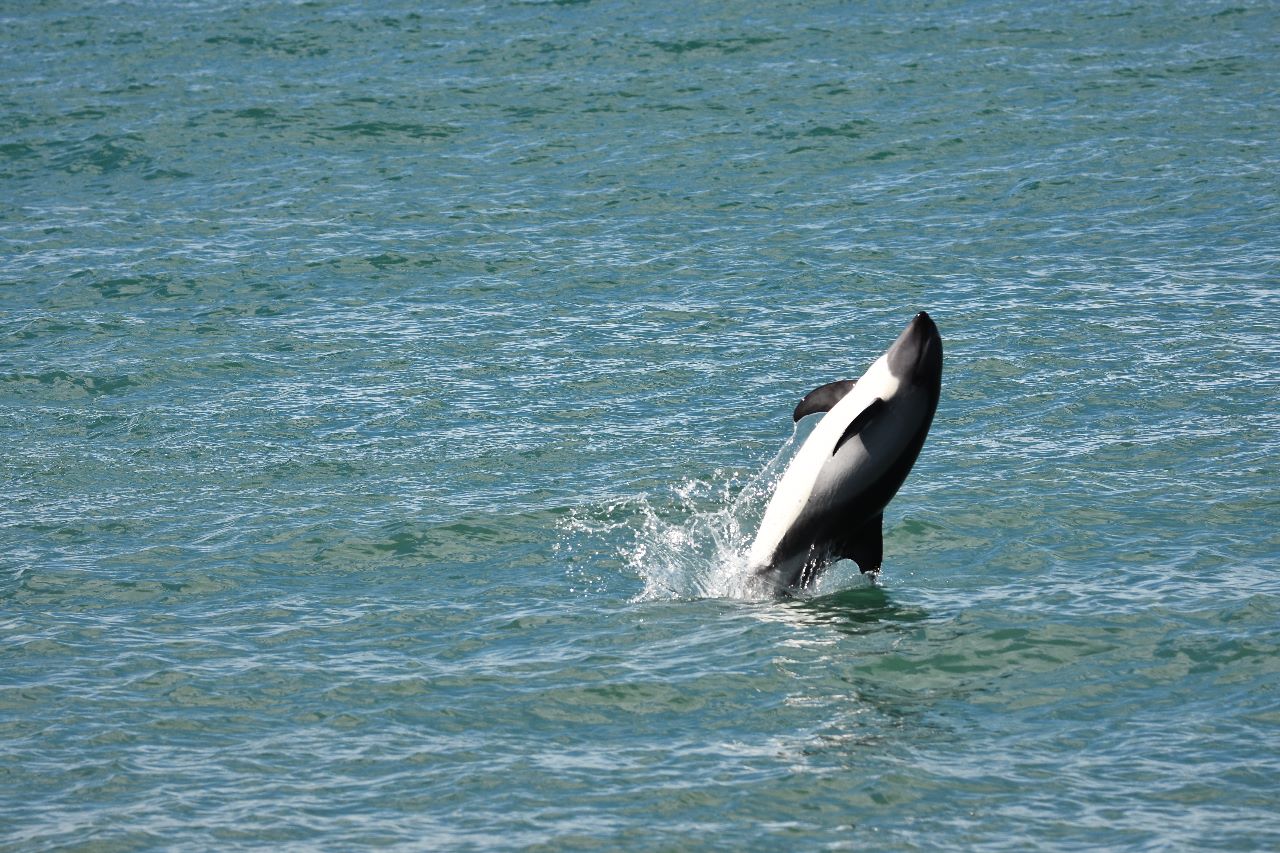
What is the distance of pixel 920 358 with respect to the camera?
13141 mm

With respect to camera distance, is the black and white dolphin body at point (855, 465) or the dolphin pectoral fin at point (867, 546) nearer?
the black and white dolphin body at point (855, 465)

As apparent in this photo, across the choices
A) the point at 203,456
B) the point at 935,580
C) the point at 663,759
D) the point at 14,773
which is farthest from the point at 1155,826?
the point at 203,456

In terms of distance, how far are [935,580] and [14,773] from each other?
→ 7267 millimetres

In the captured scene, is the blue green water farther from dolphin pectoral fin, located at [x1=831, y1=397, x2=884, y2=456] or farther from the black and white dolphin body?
dolphin pectoral fin, located at [x1=831, y1=397, x2=884, y2=456]

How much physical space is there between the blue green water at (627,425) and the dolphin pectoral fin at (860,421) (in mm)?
1407

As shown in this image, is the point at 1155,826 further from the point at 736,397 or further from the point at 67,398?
the point at 67,398

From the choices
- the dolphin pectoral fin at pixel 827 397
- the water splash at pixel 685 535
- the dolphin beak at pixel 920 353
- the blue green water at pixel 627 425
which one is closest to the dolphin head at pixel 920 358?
the dolphin beak at pixel 920 353

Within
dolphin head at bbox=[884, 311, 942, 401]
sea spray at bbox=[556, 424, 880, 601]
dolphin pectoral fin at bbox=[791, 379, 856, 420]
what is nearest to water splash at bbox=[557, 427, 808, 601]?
sea spray at bbox=[556, 424, 880, 601]

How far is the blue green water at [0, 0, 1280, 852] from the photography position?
11055 millimetres

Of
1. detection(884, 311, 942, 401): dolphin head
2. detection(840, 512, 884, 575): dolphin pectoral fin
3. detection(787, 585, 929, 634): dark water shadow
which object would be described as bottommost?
detection(787, 585, 929, 634): dark water shadow

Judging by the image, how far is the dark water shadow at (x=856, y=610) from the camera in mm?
13180

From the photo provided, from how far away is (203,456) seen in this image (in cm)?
1766

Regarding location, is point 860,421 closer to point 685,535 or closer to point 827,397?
point 827,397

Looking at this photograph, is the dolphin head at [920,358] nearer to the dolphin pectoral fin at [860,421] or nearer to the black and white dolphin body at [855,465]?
the black and white dolphin body at [855,465]
